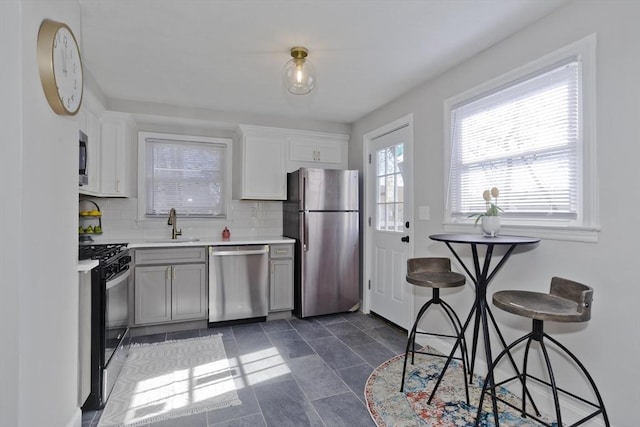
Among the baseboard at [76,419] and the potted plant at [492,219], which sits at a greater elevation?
the potted plant at [492,219]

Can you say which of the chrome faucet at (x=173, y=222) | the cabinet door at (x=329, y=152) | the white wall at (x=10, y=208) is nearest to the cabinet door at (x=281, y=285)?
the chrome faucet at (x=173, y=222)

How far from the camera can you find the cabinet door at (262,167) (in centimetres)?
392

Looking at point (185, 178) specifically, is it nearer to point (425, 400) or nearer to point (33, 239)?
point (33, 239)

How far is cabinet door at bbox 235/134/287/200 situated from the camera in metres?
3.92

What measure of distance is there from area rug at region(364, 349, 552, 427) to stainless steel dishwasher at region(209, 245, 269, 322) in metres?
1.60

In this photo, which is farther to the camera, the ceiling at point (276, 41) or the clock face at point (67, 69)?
the ceiling at point (276, 41)

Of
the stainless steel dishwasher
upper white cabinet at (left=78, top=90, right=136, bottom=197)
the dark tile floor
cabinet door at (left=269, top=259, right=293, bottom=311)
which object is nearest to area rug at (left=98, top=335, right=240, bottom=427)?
the dark tile floor

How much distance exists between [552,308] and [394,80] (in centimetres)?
226

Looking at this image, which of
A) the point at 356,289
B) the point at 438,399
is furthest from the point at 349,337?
the point at 438,399

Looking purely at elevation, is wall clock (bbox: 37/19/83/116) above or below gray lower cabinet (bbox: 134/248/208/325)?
above

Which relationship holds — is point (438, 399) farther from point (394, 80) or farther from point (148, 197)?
point (148, 197)

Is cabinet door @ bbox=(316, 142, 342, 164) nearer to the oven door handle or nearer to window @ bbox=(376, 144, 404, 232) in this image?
window @ bbox=(376, 144, 404, 232)

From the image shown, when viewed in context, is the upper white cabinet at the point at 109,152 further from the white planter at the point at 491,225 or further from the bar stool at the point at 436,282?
the white planter at the point at 491,225

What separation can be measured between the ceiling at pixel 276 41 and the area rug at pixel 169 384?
7.75 ft
